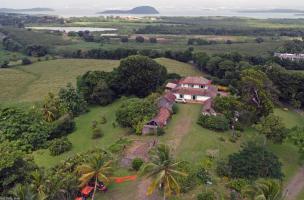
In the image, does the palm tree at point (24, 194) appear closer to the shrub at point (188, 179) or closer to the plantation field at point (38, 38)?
the shrub at point (188, 179)

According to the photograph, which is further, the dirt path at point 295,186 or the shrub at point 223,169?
the shrub at point 223,169

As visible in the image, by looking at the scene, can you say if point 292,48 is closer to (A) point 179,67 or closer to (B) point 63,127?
(A) point 179,67

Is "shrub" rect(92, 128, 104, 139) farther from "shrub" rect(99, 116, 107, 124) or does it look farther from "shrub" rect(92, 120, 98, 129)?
"shrub" rect(99, 116, 107, 124)

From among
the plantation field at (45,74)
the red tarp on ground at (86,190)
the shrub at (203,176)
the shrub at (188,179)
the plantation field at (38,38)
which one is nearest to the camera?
the red tarp on ground at (86,190)

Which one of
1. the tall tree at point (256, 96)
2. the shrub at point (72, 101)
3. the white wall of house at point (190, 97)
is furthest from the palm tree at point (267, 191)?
the shrub at point (72, 101)

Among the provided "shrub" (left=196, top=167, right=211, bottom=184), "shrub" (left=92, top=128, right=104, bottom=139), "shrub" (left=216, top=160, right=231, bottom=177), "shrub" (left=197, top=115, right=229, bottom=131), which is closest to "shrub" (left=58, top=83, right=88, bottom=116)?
"shrub" (left=92, top=128, right=104, bottom=139)

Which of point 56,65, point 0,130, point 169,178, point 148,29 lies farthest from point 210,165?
point 148,29
